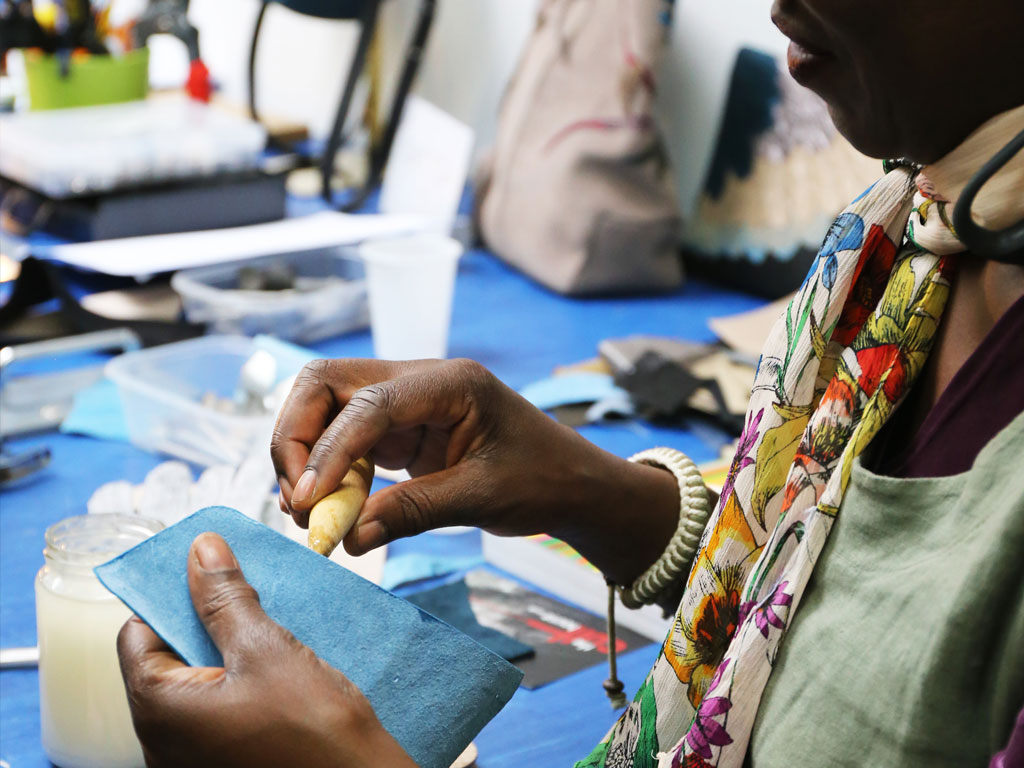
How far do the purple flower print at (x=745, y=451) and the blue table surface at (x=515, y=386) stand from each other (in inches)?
8.7

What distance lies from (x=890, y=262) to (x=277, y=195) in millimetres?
1306

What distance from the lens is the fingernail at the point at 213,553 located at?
54 centimetres

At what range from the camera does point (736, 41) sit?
1.67m

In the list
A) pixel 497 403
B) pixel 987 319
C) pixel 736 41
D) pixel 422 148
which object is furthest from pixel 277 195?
pixel 987 319

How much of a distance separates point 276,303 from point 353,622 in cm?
85

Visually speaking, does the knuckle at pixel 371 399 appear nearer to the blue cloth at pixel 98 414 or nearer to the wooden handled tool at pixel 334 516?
the wooden handled tool at pixel 334 516

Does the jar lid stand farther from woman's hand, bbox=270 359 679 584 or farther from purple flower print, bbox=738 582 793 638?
purple flower print, bbox=738 582 793 638

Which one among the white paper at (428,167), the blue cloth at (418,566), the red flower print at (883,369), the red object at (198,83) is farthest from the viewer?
the red object at (198,83)

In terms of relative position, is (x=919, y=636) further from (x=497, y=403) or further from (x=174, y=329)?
(x=174, y=329)

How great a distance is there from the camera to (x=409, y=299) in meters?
1.27

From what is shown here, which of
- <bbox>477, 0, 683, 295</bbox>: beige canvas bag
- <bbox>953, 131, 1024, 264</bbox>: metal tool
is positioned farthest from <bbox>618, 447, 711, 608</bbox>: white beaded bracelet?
<bbox>477, 0, 683, 295</bbox>: beige canvas bag

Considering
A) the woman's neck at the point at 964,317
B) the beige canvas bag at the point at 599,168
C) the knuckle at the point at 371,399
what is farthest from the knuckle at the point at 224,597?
the beige canvas bag at the point at 599,168

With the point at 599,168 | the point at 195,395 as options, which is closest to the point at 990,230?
the point at 195,395

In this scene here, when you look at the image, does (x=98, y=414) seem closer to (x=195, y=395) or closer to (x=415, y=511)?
(x=195, y=395)
